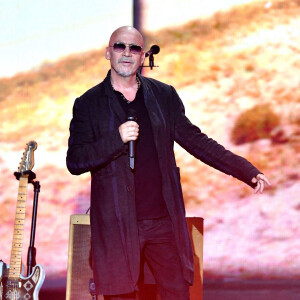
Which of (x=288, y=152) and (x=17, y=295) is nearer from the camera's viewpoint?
(x=17, y=295)

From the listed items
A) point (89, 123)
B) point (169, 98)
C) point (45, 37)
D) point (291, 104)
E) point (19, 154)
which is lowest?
point (89, 123)

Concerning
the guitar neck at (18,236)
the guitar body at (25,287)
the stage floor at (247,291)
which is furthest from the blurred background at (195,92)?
the guitar body at (25,287)

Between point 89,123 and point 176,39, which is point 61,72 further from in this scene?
point 89,123

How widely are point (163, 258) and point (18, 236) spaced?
57.7 inches

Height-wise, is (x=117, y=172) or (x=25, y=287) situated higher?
(x=117, y=172)

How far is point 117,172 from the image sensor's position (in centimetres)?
205

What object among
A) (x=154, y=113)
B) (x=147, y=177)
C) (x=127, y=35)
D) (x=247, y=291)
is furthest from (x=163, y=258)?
(x=247, y=291)

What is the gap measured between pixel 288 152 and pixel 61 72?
1.87 meters

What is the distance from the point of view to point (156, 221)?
2.05 metres

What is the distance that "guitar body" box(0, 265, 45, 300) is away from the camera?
10.0ft

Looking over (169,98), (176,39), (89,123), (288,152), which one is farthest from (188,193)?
(89,123)

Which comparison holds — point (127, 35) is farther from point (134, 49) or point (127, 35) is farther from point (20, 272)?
point (20, 272)

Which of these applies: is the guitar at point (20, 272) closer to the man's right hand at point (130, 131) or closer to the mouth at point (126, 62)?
the mouth at point (126, 62)

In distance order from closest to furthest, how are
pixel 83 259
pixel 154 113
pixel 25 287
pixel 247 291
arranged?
pixel 154 113
pixel 83 259
pixel 25 287
pixel 247 291
